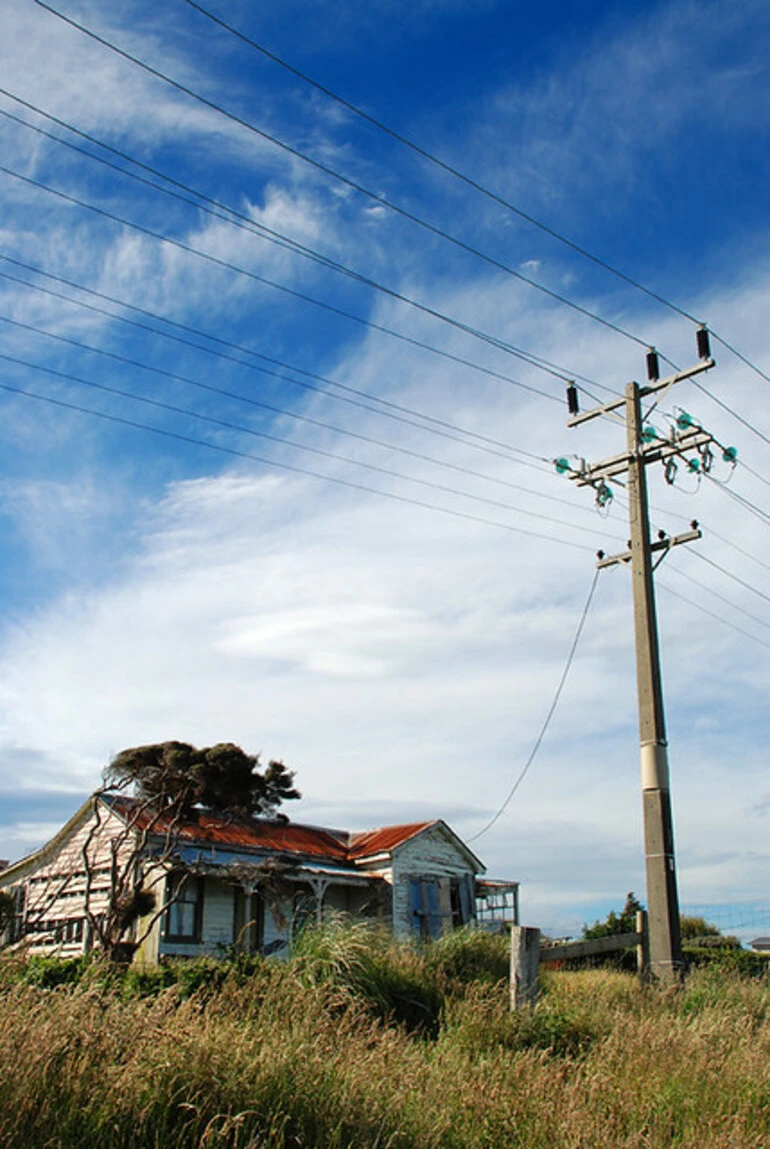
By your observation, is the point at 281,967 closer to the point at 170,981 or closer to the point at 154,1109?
the point at 170,981

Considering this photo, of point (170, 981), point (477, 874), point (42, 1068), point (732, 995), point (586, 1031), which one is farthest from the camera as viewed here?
point (477, 874)

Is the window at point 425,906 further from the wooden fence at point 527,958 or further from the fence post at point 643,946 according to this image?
the wooden fence at point 527,958

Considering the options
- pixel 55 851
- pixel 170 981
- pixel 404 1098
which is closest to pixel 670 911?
pixel 170 981

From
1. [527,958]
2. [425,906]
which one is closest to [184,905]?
[425,906]

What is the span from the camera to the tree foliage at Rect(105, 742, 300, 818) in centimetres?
1895

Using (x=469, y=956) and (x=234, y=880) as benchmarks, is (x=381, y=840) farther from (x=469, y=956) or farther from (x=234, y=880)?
(x=469, y=956)

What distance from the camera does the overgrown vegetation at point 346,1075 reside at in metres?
5.83

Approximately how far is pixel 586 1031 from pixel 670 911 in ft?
11.1

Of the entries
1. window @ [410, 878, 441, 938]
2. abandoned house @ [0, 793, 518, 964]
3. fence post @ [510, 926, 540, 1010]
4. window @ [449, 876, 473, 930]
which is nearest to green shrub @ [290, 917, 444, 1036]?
fence post @ [510, 926, 540, 1010]

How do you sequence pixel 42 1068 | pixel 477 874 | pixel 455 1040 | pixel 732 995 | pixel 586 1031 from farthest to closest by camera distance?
1. pixel 477 874
2. pixel 732 995
3. pixel 586 1031
4. pixel 455 1040
5. pixel 42 1068

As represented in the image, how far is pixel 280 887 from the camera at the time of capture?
66.1 ft

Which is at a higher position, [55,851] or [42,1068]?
[55,851]

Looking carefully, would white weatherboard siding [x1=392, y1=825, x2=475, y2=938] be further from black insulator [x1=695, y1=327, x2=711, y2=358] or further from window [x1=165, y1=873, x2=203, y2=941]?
black insulator [x1=695, y1=327, x2=711, y2=358]

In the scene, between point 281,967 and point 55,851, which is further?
point 55,851
